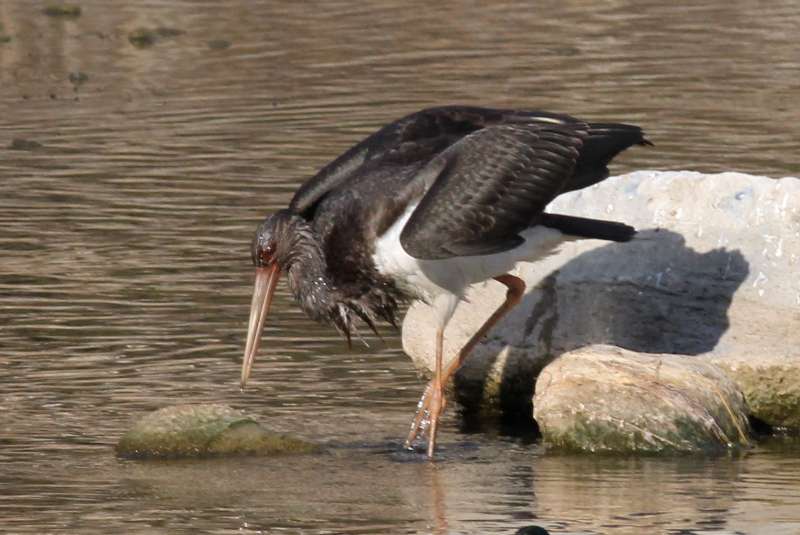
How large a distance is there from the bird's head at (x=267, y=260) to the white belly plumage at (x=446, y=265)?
43 cm

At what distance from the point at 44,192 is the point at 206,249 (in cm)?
251

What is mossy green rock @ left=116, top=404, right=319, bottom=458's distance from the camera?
8.69 m

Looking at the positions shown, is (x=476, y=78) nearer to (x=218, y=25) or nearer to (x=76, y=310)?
(x=218, y=25)

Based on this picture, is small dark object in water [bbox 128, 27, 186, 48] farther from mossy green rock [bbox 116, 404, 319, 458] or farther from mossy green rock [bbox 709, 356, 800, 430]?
mossy green rock [bbox 709, 356, 800, 430]

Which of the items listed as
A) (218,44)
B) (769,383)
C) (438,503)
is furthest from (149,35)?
(438,503)

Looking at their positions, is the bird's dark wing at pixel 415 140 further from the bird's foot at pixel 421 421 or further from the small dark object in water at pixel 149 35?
the small dark object in water at pixel 149 35

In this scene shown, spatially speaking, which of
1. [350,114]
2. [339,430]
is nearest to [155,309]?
[339,430]

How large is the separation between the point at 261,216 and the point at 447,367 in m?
4.81

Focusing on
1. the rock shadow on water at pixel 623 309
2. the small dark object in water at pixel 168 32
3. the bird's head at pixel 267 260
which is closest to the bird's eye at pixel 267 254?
the bird's head at pixel 267 260

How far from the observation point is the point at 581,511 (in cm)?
770

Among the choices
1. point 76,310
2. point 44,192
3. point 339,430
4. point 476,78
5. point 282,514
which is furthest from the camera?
point 476,78

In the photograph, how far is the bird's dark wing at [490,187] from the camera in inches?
344

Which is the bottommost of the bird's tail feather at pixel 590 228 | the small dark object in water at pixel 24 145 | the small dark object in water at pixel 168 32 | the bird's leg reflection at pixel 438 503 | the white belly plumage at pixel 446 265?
the bird's leg reflection at pixel 438 503

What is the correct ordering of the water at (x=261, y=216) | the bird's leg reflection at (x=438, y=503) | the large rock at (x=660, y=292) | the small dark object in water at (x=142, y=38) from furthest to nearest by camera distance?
the small dark object in water at (x=142, y=38) → the large rock at (x=660, y=292) → the water at (x=261, y=216) → the bird's leg reflection at (x=438, y=503)
